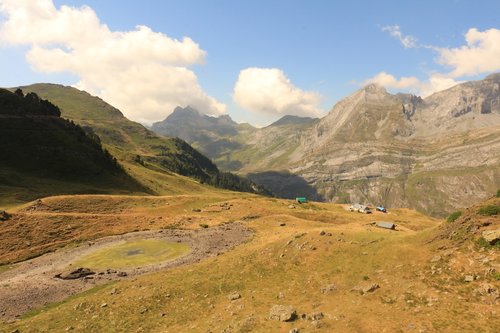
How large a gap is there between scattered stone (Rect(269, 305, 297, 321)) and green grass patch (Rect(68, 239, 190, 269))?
2697 centimetres

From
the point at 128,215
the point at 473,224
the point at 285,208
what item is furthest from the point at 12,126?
the point at 473,224

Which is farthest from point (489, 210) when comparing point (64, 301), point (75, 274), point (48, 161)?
point (48, 161)

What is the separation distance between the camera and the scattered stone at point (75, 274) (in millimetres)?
44219

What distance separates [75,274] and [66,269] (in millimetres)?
3347

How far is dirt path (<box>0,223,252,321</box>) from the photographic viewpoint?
38.3m

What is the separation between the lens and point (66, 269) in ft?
154

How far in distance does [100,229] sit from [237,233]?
89.3 ft

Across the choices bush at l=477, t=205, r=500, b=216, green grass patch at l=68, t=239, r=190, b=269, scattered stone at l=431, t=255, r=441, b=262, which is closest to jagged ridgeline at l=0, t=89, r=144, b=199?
green grass patch at l=68, t=239, r=190, b=269

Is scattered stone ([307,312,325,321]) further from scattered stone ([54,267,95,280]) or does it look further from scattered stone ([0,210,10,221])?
scattered stone ([0,210,10,221])

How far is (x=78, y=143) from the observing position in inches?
5433

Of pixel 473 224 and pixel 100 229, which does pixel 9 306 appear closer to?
pixel 100 229

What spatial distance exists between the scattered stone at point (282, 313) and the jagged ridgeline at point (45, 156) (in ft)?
262

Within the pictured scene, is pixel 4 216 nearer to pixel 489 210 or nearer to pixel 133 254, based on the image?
pixel 133 254

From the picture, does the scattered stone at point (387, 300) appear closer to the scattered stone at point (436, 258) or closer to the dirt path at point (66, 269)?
the scattered stone at point (436, 258)
